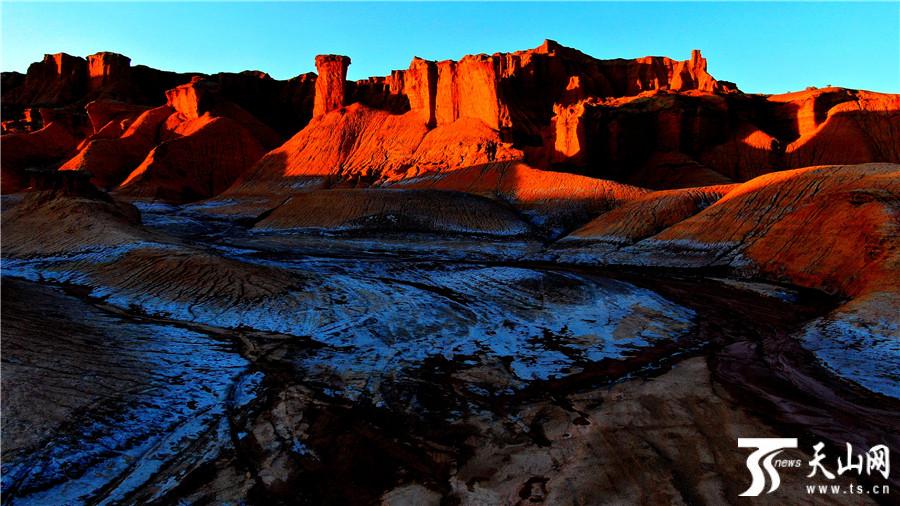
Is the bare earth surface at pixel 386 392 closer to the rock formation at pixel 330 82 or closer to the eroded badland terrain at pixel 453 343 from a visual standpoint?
the eroded badland terrain at pixel 453 343

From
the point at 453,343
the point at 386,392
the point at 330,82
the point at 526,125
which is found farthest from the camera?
the point at 330,82

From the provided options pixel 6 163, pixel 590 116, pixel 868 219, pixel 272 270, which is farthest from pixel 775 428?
pixel 6 163

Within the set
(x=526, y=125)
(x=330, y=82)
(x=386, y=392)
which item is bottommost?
(x=386, y=392)

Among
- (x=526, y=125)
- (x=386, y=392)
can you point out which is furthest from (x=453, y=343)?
(x=526, y=125)

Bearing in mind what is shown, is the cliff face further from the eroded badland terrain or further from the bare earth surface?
→ the bare earth surface

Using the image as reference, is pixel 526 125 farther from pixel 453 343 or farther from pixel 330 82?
pixel 453 343

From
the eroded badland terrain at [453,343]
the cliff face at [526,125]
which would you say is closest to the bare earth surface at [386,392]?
the eroded badland terrain at [453,343]

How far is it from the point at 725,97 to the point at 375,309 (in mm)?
47931

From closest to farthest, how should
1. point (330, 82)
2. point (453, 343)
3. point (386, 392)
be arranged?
1. point (386, 392)
2. point (453, 343)
3. point (330, 82)

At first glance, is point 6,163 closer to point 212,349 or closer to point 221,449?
point 212,349

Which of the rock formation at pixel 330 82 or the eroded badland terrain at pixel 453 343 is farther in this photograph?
the rock formation at pixel 330 82

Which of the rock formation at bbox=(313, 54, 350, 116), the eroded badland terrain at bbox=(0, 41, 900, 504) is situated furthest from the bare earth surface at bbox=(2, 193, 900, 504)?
A: the rock formation at bbox=(313, 54, 350, 116)

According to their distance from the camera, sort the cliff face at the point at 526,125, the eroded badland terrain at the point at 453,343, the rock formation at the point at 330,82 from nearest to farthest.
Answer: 1. the eroded badland terrain at the point at 453,343
2. the cliff face at the point at 526,125
3. the rock formation at the point at 330,82

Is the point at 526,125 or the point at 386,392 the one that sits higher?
the point at 526,125
